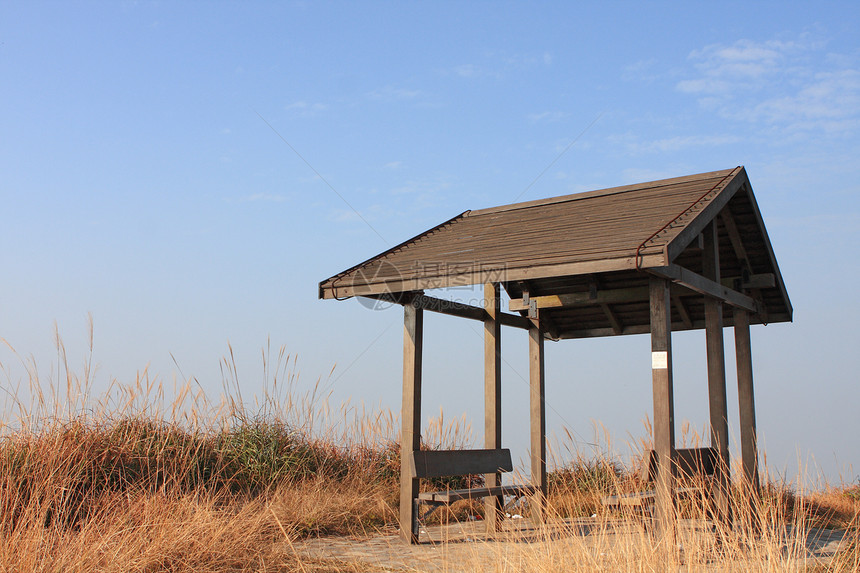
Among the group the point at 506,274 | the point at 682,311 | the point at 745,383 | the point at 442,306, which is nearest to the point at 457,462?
the point at 442,306

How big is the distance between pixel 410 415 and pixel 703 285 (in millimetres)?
2813

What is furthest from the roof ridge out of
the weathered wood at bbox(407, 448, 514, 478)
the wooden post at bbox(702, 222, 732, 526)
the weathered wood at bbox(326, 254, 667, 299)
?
the weathered wood at bbox(407, 448, 514, 478)

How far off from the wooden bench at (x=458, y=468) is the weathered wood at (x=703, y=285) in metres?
2.35

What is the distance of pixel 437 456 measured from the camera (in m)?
6.64

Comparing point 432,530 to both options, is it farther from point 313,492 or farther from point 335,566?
point 335,566

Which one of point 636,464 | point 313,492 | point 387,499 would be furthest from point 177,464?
point 636,464

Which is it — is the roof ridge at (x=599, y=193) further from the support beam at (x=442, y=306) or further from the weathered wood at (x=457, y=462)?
the weathered wood at (x=457, y=462)

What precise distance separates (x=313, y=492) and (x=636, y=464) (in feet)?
11.6

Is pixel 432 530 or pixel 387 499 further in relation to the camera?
pixel 387 499

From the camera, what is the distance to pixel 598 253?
5773 millimetres

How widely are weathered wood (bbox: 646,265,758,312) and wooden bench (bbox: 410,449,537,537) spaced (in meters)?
2.35

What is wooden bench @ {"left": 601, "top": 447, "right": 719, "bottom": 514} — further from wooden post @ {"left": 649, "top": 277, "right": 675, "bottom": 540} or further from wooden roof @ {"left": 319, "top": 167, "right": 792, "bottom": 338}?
wooden roof @ {"left": 319, "top": 167, "right": 792, "bottom": 338}

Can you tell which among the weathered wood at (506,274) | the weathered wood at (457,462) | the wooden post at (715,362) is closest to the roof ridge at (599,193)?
the wooden post at (715,362)

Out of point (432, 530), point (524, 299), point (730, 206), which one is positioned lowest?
point (432, 530)
